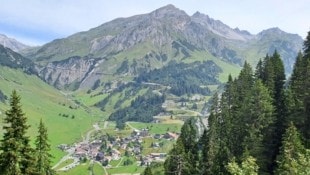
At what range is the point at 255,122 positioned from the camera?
278ft

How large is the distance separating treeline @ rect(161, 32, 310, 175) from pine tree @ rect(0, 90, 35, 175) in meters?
38.2

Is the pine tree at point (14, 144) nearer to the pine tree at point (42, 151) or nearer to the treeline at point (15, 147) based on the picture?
the treeline at point (15, 147)

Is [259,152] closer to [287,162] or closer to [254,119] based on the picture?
[254,119]

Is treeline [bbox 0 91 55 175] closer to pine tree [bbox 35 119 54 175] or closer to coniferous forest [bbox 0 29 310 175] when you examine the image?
pine tree [bbox 35 119 54 175]

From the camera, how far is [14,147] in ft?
126

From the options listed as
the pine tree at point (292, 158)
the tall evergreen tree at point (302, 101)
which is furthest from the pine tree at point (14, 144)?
the tall evergreen tree at point (302, 101)

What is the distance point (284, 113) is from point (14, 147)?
205 ft

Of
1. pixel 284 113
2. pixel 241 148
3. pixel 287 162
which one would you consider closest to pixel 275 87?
pixel 284 113

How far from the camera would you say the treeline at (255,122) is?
79.4 metres

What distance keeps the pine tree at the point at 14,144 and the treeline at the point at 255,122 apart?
3821 centimetres

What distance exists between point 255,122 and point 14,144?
5764 cm

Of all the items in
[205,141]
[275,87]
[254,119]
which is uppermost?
[275,87]

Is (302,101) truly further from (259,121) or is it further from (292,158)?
(292,158)

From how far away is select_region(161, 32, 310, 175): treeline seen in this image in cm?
7944
